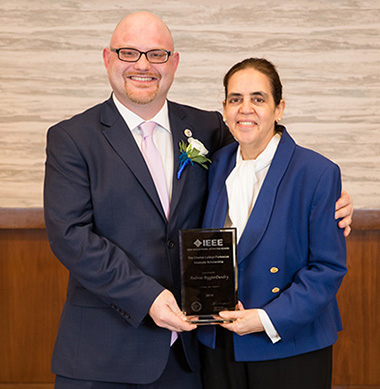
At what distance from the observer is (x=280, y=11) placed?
11.8ft

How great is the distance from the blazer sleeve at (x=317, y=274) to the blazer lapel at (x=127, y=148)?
1.84ft

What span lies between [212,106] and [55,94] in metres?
1.02

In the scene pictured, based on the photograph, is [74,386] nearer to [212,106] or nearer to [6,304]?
[6,304]

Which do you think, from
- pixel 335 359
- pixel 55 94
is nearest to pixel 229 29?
pixel 55 94

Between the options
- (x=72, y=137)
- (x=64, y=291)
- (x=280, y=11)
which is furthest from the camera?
(x=64, y=291)

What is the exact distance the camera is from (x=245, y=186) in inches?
86.0

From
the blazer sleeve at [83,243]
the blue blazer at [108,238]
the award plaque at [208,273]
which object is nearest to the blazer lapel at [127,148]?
the blue blazer at [108,238]

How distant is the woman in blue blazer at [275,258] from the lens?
2039 millimetres

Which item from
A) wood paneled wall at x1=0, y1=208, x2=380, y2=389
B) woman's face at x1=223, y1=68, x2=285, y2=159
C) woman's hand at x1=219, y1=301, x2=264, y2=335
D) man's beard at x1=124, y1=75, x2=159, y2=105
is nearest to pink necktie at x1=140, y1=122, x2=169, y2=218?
man's beard at x1=124, y1=75, x2=159, y2=105

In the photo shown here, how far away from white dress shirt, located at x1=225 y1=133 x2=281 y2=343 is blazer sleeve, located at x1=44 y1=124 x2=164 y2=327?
0.39 meters

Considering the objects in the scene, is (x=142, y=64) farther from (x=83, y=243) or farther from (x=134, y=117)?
(x=83, y=243)

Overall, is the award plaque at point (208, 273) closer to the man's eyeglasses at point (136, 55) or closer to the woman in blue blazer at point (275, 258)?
the woman in blue blazer at point (275, 258)

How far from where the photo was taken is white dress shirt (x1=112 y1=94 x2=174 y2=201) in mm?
2318

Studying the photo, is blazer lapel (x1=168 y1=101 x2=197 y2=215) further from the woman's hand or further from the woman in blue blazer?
the woman's hand
